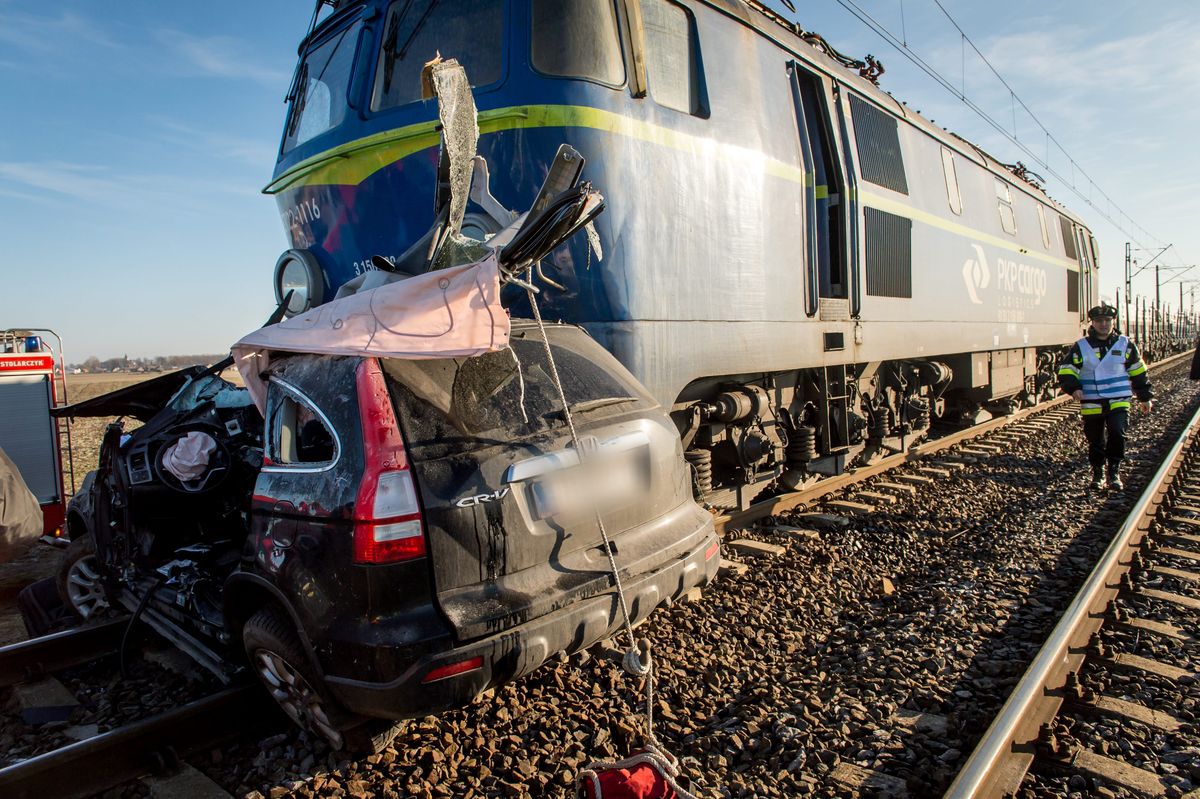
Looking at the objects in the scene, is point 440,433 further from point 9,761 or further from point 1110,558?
point 1110,558

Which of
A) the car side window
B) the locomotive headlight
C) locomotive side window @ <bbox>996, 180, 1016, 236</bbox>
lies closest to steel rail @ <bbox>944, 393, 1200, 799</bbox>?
the car side window

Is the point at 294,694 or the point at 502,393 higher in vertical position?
the point at 502,393

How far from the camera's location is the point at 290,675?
312 cm

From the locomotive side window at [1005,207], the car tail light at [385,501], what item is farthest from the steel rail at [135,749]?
the locomotive side window at [1005,207]

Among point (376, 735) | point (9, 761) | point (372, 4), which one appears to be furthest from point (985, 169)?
point (9, 761)

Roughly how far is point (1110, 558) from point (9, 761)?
6.08 m

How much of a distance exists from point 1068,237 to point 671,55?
14380 mm

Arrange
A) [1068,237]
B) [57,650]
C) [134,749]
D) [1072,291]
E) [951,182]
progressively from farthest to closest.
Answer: [1072,291]
[1068,237]
[951,182]
[57,650]
[134,749]

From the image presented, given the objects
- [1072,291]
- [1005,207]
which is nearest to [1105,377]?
[1005,207]

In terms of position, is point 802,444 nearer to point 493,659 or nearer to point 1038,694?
point 1038,694

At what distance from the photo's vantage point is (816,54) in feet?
22.6

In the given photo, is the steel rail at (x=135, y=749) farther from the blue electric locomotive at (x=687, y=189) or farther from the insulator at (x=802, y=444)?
the insulator at (x=802, y=444)

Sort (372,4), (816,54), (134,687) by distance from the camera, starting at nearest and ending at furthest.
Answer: (134,687)
(372,4)
(816,54)

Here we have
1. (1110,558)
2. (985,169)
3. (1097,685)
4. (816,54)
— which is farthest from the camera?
(985,169)
